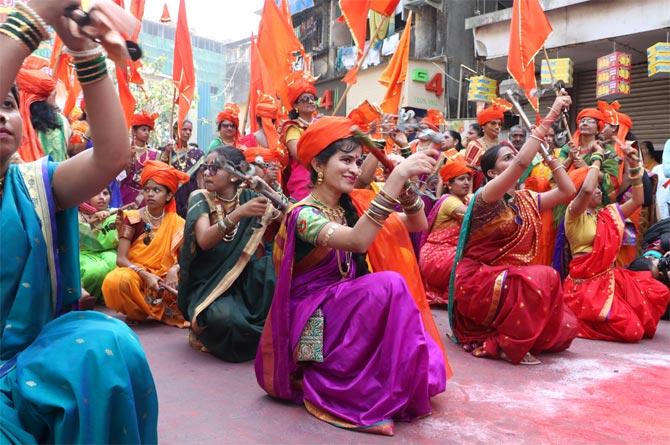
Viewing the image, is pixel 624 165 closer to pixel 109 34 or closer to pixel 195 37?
pixel 109 34

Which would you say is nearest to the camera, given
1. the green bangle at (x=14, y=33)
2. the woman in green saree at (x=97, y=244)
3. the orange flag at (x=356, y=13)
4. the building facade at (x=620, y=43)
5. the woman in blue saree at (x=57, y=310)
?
the green bangle at (x=14, y=33)

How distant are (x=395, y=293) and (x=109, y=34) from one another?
72.0 inches

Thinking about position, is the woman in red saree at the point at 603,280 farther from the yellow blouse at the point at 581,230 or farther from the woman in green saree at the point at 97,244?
the woman in green saree at the point at 97,244

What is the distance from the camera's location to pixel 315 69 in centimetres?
2145

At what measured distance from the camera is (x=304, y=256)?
3115mm

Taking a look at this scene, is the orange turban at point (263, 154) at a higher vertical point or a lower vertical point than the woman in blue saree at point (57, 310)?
higher

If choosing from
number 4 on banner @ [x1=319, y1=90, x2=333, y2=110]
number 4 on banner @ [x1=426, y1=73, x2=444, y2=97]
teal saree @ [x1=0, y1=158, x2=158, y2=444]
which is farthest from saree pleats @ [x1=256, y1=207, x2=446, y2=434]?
number 4 on banner @ [x1=319, y1=90, x2=333, y2=110]

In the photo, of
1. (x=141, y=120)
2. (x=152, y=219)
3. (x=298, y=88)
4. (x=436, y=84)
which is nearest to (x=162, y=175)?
(x=152, y=219)

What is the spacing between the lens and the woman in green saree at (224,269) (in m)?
3.86

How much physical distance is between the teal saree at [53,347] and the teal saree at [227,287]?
2.14 metres

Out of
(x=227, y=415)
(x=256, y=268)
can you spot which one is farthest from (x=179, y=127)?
(x=227, y=415)

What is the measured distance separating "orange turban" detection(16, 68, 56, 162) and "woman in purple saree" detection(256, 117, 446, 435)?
229 centimetres

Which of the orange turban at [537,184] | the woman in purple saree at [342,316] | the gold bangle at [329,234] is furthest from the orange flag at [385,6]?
the gold bangle at [329,234]

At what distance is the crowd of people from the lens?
152 centimetres
